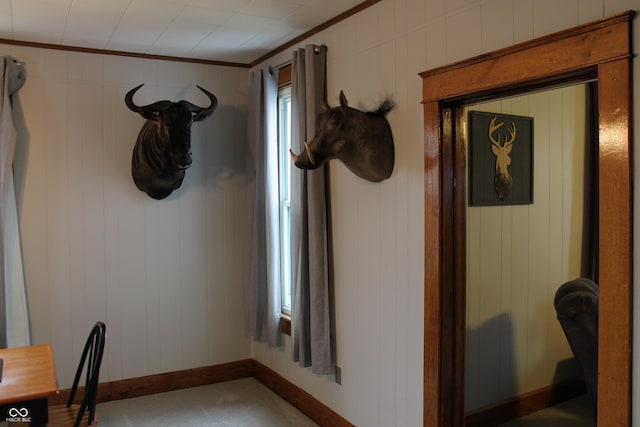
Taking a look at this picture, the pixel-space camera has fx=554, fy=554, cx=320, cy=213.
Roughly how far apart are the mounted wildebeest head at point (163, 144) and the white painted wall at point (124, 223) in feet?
0.45

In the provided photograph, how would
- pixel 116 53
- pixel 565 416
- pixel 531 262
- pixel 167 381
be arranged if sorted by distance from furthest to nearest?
1. pixel 167 381
2. pixel 116 53
3. pixel 531 262
4. pixel 565 416

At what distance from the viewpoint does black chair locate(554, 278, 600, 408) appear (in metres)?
2.07

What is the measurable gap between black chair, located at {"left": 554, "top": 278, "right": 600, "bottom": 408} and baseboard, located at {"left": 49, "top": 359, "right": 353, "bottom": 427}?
166 centimetres

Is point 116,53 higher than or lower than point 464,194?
higher

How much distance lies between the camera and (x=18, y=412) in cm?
216

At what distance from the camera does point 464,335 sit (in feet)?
8.64

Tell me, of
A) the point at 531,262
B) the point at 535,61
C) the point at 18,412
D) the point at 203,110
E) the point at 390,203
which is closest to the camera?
the point at 535,61

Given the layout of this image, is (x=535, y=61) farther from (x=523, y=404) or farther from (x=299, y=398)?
(x=299, y=398)

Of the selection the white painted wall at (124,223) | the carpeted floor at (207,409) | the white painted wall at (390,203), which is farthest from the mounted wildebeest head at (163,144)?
the carpeted floor at (207,409)

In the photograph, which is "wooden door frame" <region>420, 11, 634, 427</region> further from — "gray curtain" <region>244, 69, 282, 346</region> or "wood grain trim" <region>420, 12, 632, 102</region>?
"gray curtain" <region>244, 69, 282, 346</region>

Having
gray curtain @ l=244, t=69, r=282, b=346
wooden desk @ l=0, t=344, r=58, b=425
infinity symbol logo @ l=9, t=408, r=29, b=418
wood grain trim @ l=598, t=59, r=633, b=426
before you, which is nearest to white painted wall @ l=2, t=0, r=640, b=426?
gray curtain @ l=244, t=69, r=282, b=346

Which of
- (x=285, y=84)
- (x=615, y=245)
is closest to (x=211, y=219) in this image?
(x=285, y=84)

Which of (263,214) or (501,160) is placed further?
(263,214)

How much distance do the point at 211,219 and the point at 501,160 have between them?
8.22ft
